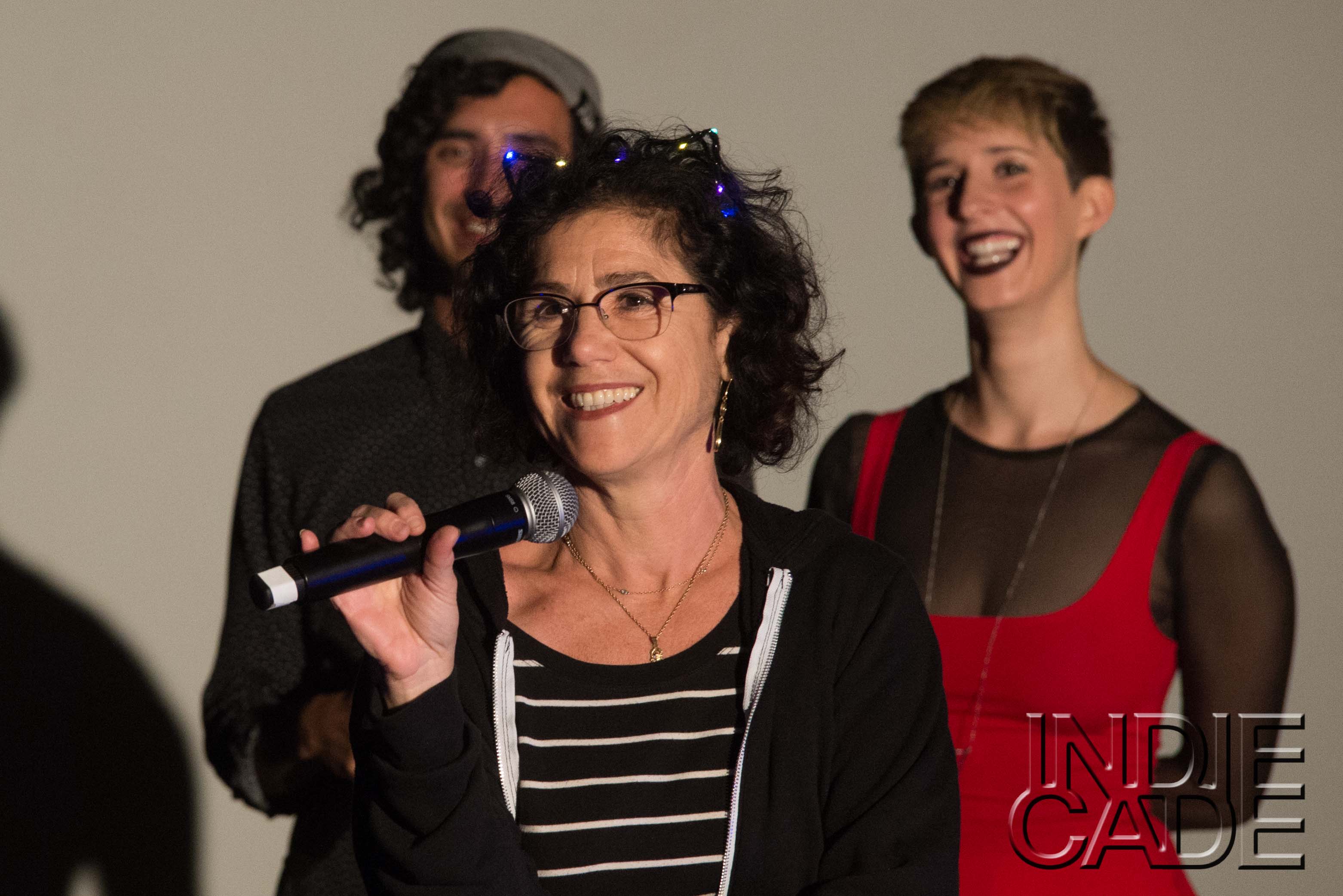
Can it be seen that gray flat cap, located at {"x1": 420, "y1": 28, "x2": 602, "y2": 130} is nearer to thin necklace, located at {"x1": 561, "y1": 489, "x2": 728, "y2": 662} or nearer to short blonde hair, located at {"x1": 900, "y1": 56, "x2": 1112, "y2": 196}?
short blonde hair, located at {"x1": 900, "y1": 56, "x2": 1112, "y2": 196}

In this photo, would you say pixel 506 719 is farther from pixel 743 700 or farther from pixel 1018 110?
pixel 1018 110

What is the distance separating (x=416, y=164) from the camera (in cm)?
251

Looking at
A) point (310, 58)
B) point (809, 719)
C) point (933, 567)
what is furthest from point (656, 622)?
point (310, 58)

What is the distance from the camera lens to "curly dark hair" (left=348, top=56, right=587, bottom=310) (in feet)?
8.02

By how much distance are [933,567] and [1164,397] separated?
2.43ft

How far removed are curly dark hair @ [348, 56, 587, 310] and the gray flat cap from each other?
21mm

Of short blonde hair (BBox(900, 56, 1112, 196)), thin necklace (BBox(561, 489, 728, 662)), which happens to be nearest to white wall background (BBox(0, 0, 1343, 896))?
short blonde hair (BBox(900, 56, 1112, 196))

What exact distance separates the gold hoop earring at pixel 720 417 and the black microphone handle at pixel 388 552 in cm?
48

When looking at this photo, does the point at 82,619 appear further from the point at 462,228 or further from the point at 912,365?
the point at 912,365

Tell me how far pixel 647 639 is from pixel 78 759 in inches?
76.4

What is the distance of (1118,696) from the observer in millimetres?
2213

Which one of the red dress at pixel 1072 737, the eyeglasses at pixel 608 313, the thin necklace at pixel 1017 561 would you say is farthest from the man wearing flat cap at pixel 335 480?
the red dress at pixel 1072 737

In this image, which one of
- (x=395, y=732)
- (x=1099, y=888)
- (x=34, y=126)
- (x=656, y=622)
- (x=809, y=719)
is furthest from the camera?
(x=34, y=126)

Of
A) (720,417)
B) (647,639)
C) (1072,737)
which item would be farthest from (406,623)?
(1072,737)
